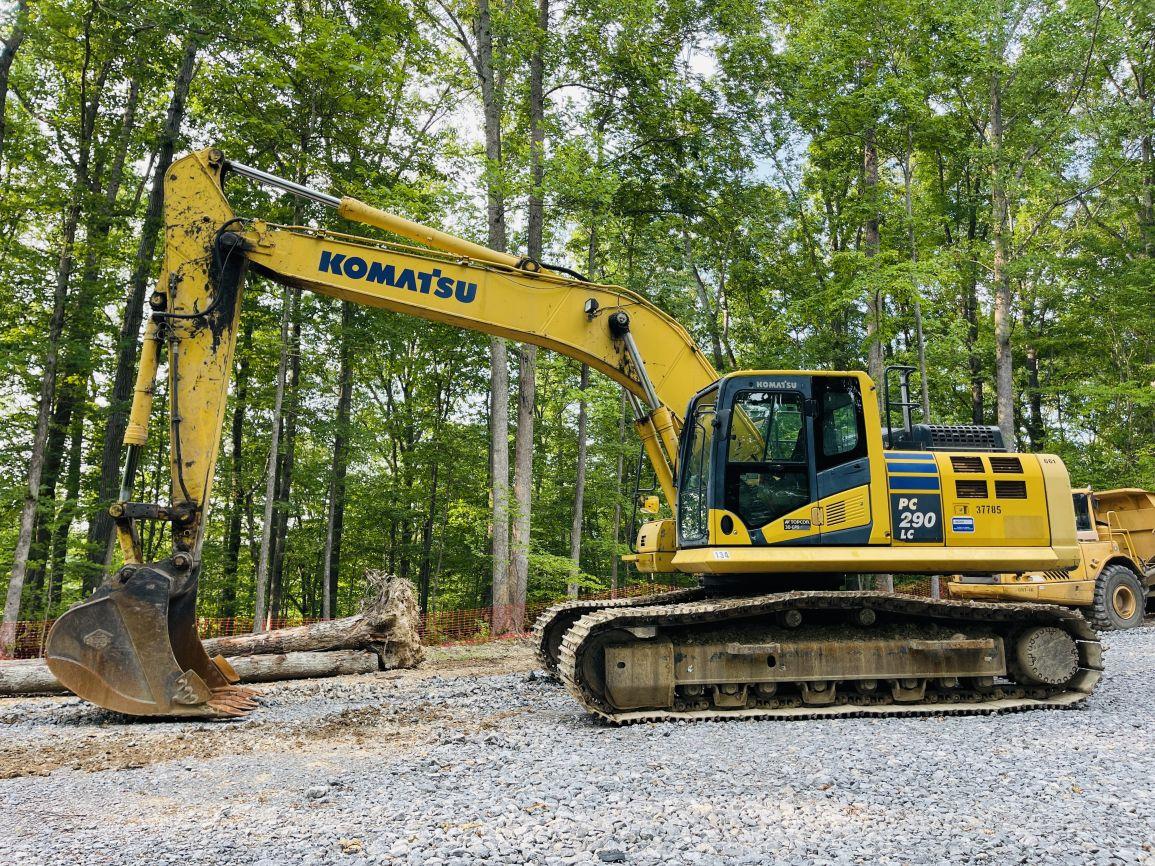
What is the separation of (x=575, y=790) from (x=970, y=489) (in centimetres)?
471

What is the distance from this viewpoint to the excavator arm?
6.47m

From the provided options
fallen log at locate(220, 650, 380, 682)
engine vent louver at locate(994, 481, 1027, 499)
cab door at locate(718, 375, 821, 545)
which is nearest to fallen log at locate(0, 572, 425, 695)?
fallen log at locate(220, 650, 380, 682)

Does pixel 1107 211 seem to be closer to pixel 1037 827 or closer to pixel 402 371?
pixel 402 371

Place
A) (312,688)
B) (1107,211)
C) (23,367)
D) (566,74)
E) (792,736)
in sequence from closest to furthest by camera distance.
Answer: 1. (792,736)
2. (312,688)
3. (23,367)
4. (566,74)
5. (1107,211)

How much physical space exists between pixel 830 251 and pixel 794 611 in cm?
1970

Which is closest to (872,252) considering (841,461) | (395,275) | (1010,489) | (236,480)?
(1010,489)

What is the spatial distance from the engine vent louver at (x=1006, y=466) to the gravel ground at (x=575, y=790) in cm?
210

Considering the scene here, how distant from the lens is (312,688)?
8789 millimetres

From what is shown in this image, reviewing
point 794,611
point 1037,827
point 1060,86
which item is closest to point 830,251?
point 1060,86

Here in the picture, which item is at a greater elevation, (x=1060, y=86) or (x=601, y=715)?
(x=1060, y=86)

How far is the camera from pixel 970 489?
7094mm

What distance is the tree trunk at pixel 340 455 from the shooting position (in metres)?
19.4

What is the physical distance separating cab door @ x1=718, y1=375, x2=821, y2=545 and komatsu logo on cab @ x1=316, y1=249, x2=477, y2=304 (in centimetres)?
281

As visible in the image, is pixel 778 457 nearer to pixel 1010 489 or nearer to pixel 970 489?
pixel 970 489
